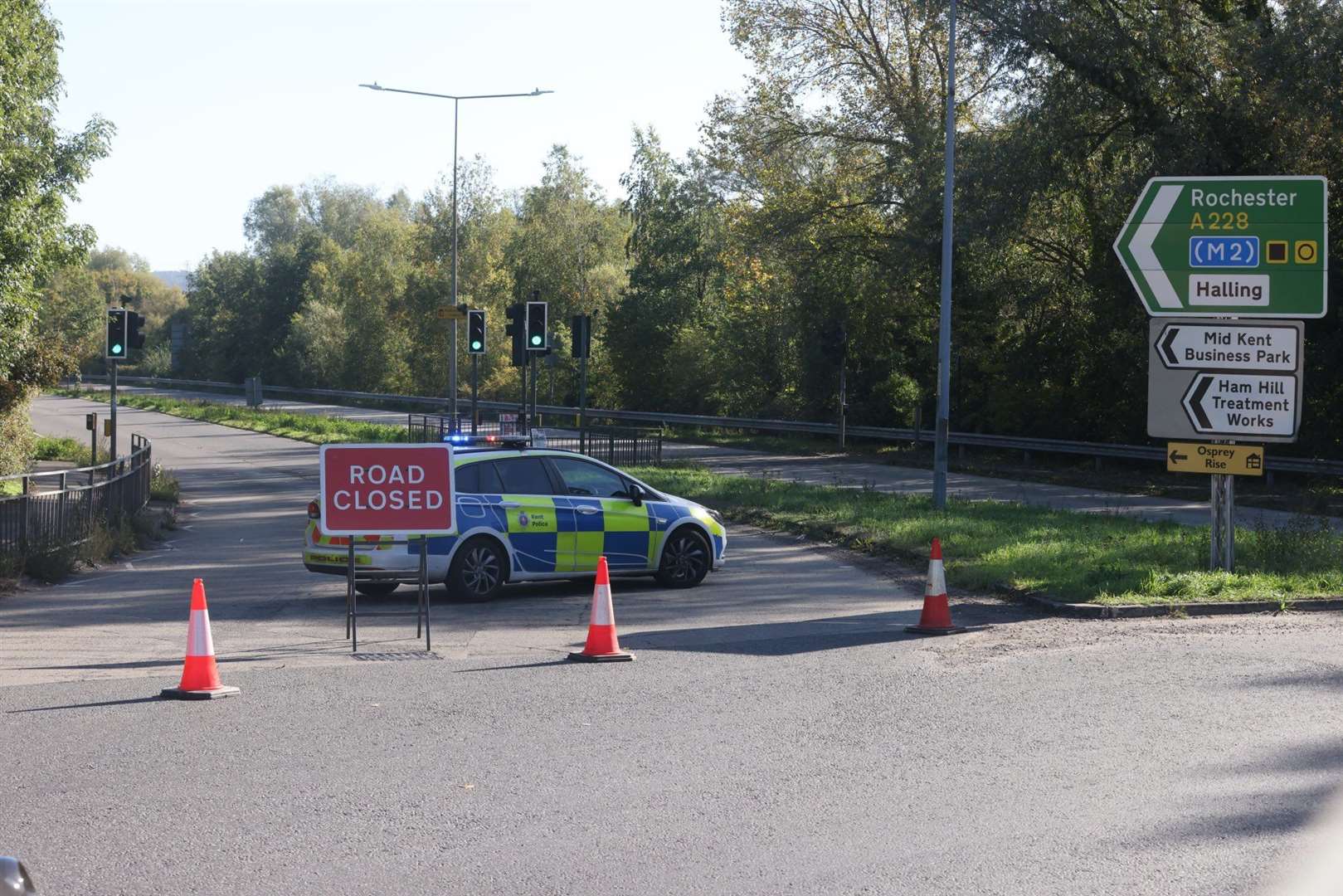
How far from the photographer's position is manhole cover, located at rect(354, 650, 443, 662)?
37.4 feet

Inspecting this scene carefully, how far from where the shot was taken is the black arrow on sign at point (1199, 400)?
15.7m

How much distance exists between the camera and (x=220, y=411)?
205 ft

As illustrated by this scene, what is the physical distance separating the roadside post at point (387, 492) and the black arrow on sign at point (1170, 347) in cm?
811

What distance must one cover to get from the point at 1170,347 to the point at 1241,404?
3.18ft

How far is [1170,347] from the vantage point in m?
15.8

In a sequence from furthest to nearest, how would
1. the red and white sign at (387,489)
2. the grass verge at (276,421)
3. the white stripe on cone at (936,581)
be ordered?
the grass verge at (276,421), the white stripe on cone at (936,581), the red and white sign at (387,489)

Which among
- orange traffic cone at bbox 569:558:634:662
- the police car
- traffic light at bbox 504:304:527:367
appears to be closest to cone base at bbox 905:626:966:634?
orange traffic cone at bbox 569:558:634:662

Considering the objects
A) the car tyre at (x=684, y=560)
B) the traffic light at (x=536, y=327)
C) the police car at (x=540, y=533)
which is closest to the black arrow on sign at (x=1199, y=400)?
the police car at (x=540, y=533)

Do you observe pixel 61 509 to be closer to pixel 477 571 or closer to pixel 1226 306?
pixel 477 571

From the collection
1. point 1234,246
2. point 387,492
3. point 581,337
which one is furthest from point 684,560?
point 581,337

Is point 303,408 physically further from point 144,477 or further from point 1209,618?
point 1209,618

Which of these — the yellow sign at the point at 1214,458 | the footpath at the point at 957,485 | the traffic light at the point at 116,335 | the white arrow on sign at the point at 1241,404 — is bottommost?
the footpath at the point at 957,485

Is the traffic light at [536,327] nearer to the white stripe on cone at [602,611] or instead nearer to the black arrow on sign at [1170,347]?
the black arrow on sign at [1170,347]

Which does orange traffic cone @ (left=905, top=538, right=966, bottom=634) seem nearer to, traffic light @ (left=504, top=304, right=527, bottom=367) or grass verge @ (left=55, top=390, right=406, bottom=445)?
traffic light @ (left=504, top=304, right=527, bottom=367)
